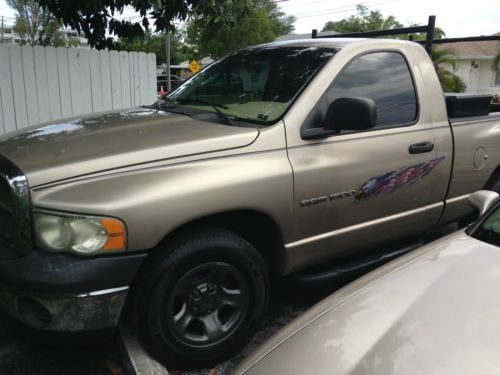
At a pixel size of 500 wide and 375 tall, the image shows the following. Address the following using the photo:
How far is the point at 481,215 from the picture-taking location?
246cm

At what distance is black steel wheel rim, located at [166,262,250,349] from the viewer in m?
2.57

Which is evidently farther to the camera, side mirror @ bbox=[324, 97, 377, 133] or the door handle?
the door handle

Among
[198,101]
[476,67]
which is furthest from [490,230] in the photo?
[476,67]

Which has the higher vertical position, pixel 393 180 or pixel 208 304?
pixel 393 180

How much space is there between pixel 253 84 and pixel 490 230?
180cm

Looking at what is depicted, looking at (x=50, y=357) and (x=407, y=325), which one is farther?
(x=50, y=357)

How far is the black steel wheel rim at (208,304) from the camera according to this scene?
2566 millimetres

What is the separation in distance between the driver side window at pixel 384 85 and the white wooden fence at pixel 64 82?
13.0ft

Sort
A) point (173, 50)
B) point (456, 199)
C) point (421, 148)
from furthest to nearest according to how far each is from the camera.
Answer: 1. point (173, 50)
2. point (456, 199)
3. point (421, 148)

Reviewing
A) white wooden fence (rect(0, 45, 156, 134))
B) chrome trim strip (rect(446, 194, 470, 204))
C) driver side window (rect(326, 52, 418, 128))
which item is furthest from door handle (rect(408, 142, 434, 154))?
white wooden fence (rect(0, 45, 156, 134))

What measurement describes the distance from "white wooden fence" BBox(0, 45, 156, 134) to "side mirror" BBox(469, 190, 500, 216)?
16.4ft

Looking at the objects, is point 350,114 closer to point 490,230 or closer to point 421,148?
point 421,148

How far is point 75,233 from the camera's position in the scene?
223cm

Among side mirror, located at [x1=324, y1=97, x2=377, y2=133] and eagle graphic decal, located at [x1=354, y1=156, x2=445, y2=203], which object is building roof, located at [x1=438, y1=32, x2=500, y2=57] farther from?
side mirror, located at [x1=324, y1=97, x2=377, y2=133]
